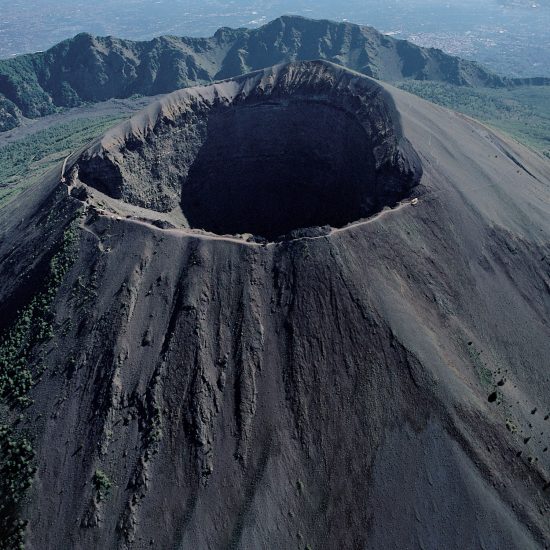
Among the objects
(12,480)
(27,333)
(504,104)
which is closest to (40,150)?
(27,333)

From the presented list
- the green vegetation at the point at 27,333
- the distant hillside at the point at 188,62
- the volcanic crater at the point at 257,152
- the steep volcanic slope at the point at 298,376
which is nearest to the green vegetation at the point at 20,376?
the green vegetation at the point at 27,333

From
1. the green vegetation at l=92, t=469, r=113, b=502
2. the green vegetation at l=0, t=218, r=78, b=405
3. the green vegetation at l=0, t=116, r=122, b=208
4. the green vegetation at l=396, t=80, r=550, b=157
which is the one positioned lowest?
the green vegetation at l=0, t=116, r=122, b=208

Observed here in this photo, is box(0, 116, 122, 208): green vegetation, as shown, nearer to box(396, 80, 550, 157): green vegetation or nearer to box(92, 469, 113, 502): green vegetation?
box(92, 469, 113, 502): green vegetation

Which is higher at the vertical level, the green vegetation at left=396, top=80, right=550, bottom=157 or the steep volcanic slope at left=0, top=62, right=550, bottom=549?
the steep volcanic slope at left=0, top=62, right=550, bottom=549

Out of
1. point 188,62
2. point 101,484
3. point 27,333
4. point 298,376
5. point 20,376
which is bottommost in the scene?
point 188,62

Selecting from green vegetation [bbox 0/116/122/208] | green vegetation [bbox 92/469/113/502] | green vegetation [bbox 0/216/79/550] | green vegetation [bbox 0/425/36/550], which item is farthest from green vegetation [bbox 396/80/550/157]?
green vegetation [bbox 0/425/36/550]

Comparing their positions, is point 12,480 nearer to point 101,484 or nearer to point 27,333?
point 101,484

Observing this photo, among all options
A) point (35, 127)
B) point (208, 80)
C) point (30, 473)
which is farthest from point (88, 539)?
point (208, 80)
